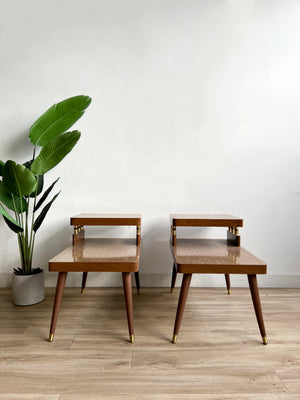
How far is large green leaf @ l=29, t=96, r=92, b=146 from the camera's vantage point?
5.90ft

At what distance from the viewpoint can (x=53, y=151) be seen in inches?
67.2

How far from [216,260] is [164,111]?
1.27 metres

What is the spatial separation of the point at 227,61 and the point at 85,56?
3.64 ft

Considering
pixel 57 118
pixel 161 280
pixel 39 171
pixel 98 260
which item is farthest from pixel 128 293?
pixel 57 118

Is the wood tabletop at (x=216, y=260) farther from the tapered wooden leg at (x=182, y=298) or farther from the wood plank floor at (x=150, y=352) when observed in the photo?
the wood plank floor at (x=150, y=352)

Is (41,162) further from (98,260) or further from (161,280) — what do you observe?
(161,280)

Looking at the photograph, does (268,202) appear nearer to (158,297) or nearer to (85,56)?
(158,297)

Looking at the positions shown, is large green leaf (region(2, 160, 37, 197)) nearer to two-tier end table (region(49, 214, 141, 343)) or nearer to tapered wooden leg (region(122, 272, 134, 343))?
two-tier end table (region(49, 214, 141, 343))

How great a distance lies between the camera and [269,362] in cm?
118

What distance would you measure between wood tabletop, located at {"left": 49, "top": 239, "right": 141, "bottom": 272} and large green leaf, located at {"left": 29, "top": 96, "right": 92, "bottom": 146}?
32.0 inches

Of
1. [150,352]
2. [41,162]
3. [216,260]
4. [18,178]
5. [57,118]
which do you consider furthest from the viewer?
[57,118]

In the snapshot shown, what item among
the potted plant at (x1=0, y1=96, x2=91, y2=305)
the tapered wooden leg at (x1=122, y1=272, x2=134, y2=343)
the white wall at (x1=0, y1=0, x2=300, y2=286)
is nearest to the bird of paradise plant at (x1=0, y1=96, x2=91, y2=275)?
the potted plant at (x1=0, y1=96, x2=91, y2=305)

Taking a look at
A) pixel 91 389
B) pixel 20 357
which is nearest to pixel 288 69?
pixel 91 389

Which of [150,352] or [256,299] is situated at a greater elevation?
[256,299]
